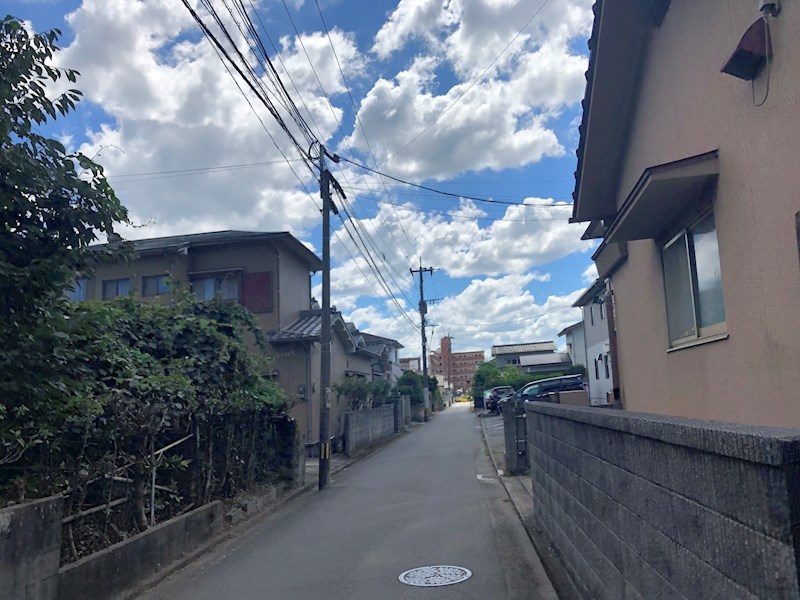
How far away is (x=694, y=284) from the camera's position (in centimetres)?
593

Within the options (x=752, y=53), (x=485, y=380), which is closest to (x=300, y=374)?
(x=752, y=53)

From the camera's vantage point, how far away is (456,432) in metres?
30.4

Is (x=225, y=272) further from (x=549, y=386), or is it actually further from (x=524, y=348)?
(x=524, y=348)

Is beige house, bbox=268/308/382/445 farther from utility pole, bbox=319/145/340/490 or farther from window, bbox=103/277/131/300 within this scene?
utility pole, bbox=319/145/340/490

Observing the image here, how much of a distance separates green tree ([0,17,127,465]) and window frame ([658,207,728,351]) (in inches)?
195

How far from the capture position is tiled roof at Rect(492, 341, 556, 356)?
73562mm

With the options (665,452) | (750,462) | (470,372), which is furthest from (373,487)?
(470,372)

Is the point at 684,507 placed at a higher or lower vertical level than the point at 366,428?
higher

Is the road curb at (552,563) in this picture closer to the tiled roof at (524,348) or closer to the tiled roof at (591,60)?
the tiled roof at (591,60)

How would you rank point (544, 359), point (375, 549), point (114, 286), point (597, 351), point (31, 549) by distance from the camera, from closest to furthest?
point (31, 549), point (375, 549), point (114, 286), point (597, 351), point (544, 359)

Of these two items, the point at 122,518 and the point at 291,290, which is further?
the point at 291,290

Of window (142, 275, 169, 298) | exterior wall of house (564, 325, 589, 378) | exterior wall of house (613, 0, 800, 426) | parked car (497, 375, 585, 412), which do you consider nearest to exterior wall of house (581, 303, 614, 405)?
parked car (497, 375, 585, 412)

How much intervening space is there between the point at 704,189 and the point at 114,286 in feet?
73.6

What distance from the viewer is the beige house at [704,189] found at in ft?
13.4
